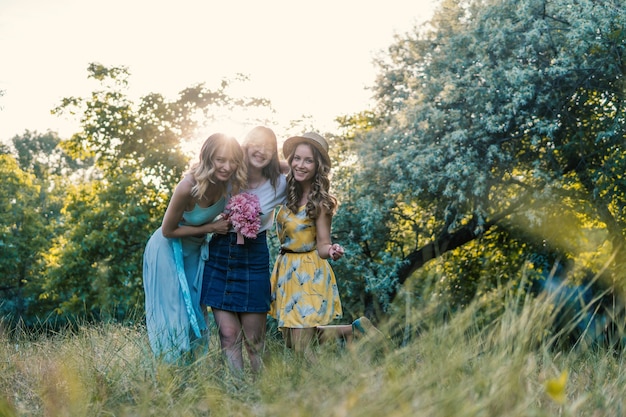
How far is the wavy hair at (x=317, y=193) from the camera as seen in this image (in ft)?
16.8

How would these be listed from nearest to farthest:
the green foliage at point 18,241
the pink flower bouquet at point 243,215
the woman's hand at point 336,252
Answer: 1. the woman's hand at point 336,252
2. the pink flower bouquet at point 243,215
3. the green foliage at point 18,241

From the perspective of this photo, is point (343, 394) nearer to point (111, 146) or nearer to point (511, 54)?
point (511, 54)

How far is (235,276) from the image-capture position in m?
5.09

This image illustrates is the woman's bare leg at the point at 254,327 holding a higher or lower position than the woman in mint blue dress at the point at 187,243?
lower

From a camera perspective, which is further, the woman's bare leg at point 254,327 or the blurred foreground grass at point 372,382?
the woman's bare leg at point 254,327

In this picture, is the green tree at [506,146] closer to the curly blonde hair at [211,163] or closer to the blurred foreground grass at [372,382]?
the curly blonde hair at [211,163]

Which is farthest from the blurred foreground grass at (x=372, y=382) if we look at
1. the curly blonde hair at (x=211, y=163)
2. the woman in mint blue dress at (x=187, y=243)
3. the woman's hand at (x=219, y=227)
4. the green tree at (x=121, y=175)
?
the green tree at (x=121, y=175)

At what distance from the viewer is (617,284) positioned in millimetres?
9961

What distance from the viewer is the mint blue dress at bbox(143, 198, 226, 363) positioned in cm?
510

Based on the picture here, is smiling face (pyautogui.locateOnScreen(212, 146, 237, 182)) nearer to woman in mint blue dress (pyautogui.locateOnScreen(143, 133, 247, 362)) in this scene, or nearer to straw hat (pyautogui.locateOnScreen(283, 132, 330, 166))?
woman in mint blue dress (pyautogui.locateOnScreen(143, 133, 247, 362))

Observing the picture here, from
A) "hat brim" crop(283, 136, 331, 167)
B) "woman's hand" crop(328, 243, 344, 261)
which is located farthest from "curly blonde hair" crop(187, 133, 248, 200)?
"woman's hand" crop(328, 243, 344, 261)

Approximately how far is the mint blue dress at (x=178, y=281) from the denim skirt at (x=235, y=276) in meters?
0.11

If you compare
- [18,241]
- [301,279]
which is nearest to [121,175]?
[18,241]

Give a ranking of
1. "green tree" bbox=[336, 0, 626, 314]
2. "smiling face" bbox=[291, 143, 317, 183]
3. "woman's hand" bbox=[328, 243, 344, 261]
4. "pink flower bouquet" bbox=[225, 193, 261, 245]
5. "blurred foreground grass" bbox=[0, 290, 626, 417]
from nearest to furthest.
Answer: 1. "blurred foreground grass" bbox=[0, 290, 626, 417]
2. "woman's hand" bbox=[328, 243, 344, 261]
3. "pink flower bouquet" bbox=[225, 193, 261, 245]
4. "smiling face" bbox=[291, 143, 317, 183]
5. "green tree" bbox=[336, 0, 626, 314]
